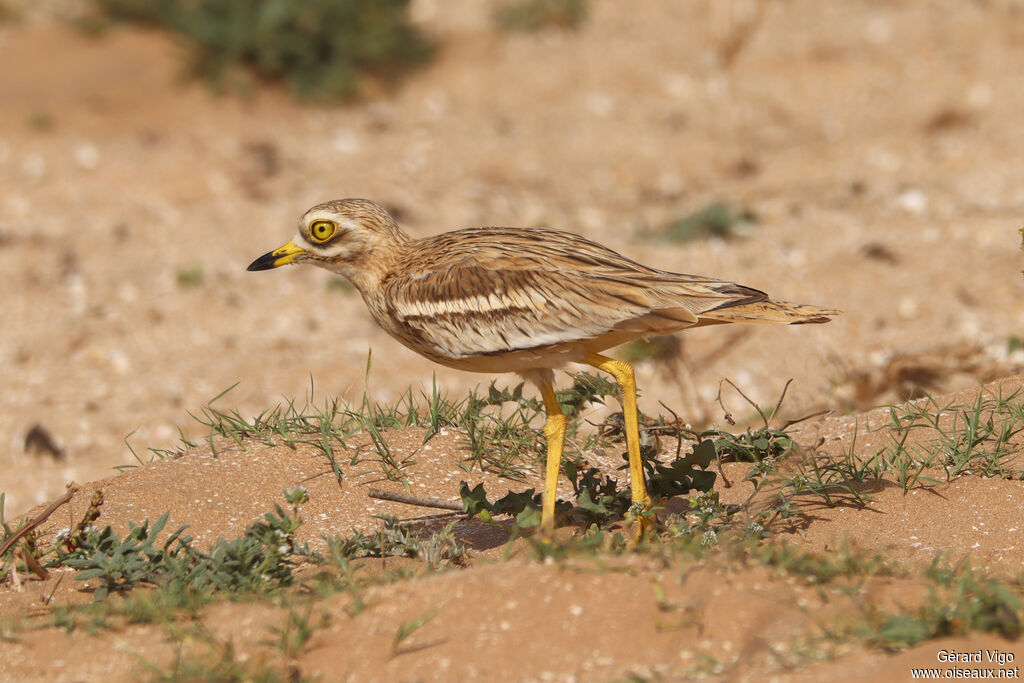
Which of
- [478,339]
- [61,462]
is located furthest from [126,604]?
[61,462]

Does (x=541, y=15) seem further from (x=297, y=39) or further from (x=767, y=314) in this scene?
(x=767, y=314)

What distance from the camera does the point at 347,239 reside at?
4.81 meters

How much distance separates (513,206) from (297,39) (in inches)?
145

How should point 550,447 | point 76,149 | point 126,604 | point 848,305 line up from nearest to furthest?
point 126,604, point 550,447, point 848,305, point 76,149

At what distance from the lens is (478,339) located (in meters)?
→ 4.25

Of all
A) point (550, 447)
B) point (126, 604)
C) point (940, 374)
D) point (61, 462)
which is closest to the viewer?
point (126, 604)

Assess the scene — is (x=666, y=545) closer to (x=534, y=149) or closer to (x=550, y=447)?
(x=550, y=447)

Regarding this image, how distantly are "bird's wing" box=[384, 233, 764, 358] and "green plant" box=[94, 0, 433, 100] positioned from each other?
29.0 feet

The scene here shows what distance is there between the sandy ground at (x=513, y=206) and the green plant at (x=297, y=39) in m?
0.32

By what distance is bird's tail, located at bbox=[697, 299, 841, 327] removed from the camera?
13.0 ft

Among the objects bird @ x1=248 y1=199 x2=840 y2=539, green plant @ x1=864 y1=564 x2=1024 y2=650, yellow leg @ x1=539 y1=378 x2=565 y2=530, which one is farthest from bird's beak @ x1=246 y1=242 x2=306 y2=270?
green plant @ x1=864 y1=564 x2=1024 y2=650

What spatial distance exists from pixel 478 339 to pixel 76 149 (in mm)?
8880

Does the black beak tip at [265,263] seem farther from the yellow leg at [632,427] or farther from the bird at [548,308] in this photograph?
the yellow leg at [632,427]

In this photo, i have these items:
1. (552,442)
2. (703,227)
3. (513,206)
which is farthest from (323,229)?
(513,206)
